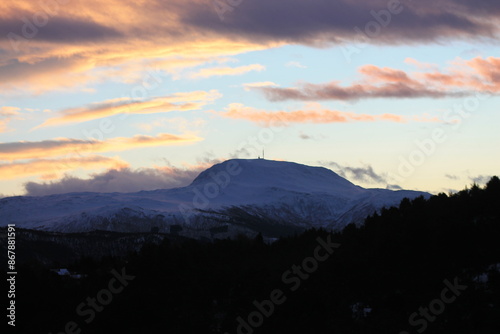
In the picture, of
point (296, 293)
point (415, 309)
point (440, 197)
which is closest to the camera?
point (415, 309)

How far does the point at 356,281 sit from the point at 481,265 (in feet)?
86.0

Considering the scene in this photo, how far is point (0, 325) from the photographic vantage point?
187000 mm

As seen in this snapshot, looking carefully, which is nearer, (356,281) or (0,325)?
(356,281)

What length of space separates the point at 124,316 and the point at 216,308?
1940 cm

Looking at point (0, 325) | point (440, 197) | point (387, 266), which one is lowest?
point (0, 325)

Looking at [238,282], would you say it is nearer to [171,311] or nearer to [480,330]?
[171,311]

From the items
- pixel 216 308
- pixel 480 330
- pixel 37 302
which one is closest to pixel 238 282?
pixel 216 308

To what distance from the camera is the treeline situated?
146 metres

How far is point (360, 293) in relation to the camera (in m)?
164

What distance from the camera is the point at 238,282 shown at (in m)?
189

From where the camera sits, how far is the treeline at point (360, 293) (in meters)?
146

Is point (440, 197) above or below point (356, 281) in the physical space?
above

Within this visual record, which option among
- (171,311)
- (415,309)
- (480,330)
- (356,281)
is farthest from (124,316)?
(480,330)

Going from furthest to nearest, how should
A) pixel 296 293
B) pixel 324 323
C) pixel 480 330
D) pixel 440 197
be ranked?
pixel 440 197, pixel 296 293, pixel 324 323, pixel 480 330
